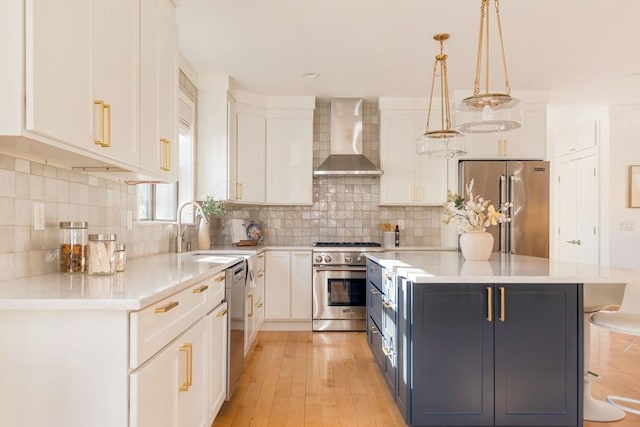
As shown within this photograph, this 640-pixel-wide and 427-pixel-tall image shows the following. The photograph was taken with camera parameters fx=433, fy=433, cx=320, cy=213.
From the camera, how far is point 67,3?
1.44 m

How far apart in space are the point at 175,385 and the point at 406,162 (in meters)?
3.83

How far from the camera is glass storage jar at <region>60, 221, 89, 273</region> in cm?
194

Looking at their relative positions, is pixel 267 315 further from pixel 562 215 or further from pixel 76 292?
pixel 562 215

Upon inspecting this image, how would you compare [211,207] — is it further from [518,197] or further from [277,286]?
[518,197]

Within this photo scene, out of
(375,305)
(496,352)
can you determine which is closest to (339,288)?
(375,305)

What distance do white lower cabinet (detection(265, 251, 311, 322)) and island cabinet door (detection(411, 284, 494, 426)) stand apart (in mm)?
2471

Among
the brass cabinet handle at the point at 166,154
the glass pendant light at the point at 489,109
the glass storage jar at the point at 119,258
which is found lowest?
the glass storage jar at the point at 119,258

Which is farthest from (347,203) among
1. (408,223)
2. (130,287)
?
(130,287)

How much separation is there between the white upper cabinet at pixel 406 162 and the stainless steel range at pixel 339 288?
0.81 m

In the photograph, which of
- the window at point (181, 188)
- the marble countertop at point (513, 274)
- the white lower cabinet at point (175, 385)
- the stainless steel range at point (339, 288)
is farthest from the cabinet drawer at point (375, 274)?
the window at point (181, 188)

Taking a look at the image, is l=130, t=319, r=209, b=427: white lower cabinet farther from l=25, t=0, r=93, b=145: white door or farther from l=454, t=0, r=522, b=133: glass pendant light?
l=454, t=0, r=522, b=133: glass pendant light

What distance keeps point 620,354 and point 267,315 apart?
3.28m

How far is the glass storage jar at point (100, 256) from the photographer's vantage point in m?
1.88

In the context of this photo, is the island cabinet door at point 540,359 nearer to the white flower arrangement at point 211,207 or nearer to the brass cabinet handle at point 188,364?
the brass cabinet handle at point 188,364
